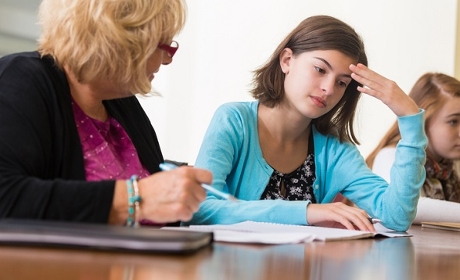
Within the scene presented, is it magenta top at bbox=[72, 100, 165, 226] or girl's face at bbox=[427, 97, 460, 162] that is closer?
magenta top at bbox=[72, 100, 165, 226]

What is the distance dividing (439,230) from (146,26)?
1.01 metres

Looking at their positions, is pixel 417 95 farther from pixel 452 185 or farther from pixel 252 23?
pixel 252 23

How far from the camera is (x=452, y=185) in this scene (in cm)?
291

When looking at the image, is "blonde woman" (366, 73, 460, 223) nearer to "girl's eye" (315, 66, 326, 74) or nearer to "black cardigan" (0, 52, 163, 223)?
"girl's eye" (315, 66, 326, 74)

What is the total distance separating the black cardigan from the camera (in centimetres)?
110

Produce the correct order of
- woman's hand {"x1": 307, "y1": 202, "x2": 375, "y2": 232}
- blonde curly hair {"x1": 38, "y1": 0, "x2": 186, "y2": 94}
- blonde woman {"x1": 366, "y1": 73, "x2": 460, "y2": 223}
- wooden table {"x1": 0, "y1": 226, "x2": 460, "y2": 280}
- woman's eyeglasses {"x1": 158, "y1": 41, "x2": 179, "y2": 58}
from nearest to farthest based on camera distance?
wooden table {"x1": 0, "y1": 226, "x2": 460, "y2": 280} < blonde curly hair {"x1": 38, "y1": 0, "x2": 186, "y2": 94} < woman's eyeglasses {"x1": 158, "y1": 41, "x2": 179, "y2": 58} < woman's hand {"x1": 307, "y1": 202, "x2": 375, "y2": 232} < blonde woman {"x1": 366, "y1": 73, "x2": 460, "y2": 223}

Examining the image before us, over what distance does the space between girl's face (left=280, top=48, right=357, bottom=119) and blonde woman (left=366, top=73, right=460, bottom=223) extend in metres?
0.81

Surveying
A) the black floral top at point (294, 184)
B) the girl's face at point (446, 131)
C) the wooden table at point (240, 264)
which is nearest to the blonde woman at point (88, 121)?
the wooden table at point (240, 264)


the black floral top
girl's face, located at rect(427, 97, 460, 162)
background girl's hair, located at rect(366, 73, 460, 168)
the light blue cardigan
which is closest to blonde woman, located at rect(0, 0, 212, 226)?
the light blue cardigan

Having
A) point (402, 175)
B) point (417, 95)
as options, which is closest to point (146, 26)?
point (402, 175)

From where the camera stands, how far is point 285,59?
6.97 feet

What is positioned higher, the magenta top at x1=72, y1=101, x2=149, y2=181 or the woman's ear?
the woman's ear

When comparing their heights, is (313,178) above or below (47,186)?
below

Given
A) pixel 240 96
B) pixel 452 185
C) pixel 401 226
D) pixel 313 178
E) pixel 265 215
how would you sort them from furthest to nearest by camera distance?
pixel 240 96 < pixel 452 185 < pixel 313 178 < pixel 401 226 < pixel 265 215
